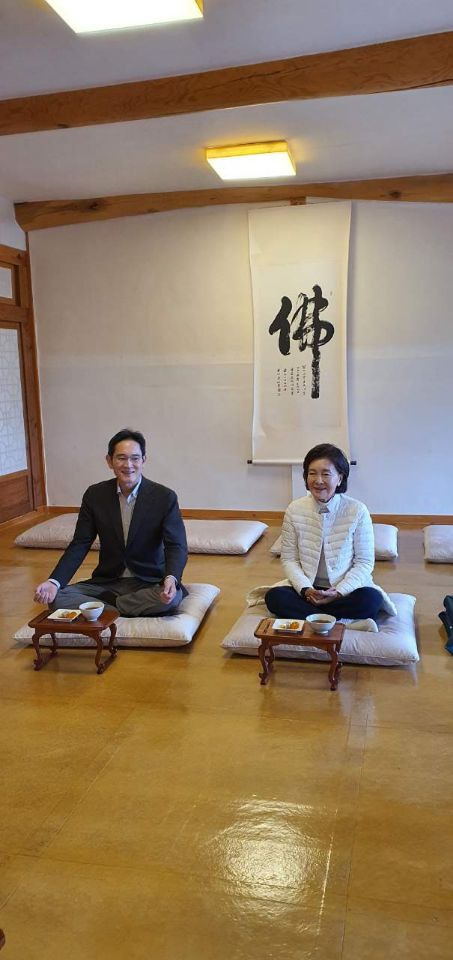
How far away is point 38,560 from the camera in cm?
546

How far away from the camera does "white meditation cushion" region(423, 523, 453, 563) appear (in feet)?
16.5

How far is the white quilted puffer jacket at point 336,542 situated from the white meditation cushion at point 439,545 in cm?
158

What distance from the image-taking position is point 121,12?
294 centimetres

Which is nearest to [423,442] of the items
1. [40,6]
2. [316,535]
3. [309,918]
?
[316,535]

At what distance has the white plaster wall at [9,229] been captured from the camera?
6285 millimetres

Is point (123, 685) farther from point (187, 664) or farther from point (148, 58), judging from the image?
point (148, 58)

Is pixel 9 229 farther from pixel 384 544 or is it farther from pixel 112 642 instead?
pixel 112 642

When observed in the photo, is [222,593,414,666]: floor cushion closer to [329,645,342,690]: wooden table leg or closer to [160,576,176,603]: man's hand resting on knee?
[329,645,342,690]: wooden table leg

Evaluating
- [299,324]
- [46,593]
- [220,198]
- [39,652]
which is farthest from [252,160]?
[39,652]

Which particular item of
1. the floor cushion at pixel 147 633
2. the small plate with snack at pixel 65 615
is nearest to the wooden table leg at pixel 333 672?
the floor cushion at pixel 147 633

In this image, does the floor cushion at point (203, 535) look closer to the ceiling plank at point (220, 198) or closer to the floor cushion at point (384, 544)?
the floor cushion at point (384, 544)

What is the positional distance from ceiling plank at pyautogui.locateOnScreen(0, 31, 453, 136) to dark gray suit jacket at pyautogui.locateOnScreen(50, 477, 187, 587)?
1.88m

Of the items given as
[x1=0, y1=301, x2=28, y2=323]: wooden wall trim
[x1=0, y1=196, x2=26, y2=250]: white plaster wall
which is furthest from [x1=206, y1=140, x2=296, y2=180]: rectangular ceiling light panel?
[x1=0, y1=301, x2=28, y2=323]: wooden wall trim

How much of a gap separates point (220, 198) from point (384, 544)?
301 cm
